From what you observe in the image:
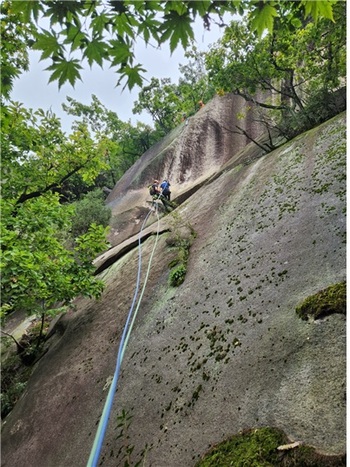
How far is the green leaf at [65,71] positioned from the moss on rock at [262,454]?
3.22 meters

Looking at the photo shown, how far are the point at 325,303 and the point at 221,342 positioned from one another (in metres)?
1.44

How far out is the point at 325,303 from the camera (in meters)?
3.23

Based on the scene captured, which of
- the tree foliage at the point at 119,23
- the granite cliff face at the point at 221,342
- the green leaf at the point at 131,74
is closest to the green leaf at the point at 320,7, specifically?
the tree foliage at the point at 119,23

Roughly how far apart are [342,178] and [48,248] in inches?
265

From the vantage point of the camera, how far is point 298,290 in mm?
3842

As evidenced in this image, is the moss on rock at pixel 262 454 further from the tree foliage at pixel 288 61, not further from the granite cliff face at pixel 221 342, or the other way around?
the tree foliage at pixel 288 61

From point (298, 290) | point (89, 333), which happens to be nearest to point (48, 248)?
point (89, 333)

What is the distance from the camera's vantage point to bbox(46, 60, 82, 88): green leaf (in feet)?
7.24

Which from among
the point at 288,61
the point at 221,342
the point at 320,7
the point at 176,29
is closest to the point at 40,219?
the point at 221,342

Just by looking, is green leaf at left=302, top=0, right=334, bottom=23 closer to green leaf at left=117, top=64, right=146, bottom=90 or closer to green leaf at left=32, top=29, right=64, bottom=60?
green leaf at left=117, top=64, right=146, bottom=90

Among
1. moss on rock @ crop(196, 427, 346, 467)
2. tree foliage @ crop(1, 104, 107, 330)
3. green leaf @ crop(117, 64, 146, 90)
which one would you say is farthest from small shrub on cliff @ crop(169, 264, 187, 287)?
green leaf @ crop(117, 64, 146, 90)

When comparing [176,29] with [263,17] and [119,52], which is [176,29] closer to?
[119,52]

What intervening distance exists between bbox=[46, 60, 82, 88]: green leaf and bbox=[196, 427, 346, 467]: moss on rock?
3221mm

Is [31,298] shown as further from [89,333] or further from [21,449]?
[21,449]
